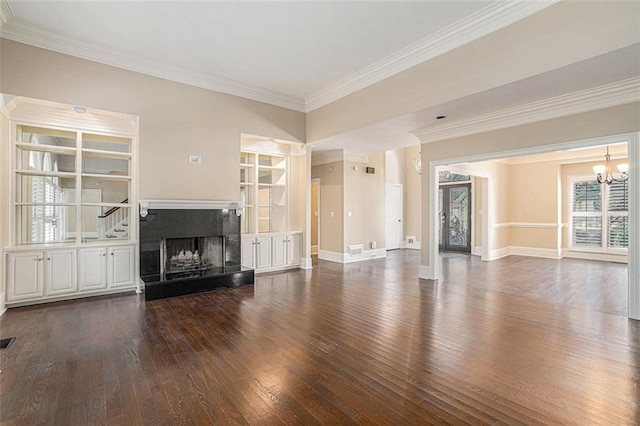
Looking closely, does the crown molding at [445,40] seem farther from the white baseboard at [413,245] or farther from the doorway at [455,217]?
the white baseboard at [413,245]

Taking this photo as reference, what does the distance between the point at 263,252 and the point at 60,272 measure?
3.29 metres

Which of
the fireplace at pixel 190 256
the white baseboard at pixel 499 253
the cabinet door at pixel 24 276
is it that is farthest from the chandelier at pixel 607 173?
the cabinet door at pixel 24 276

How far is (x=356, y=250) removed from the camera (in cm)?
818

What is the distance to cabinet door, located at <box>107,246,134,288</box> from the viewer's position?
4.84 metres

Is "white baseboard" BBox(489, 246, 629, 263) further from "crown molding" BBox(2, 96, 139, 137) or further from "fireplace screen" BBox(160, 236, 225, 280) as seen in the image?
"crown molding" BBox(2, 96, 139, 137)

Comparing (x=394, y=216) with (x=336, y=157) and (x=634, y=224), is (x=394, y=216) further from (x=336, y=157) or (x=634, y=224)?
(x=634, y=224)

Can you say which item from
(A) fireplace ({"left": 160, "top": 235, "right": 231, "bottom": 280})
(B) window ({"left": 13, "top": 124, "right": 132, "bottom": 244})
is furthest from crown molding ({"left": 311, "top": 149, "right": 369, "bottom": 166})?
(B) window ({"left": 13, "top": 124, "right": 132, "bottom": 244})

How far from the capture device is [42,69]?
4227 mm

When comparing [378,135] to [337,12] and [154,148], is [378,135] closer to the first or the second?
[337,12]

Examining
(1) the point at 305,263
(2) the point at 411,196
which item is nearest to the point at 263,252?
(1) the point at 305,263

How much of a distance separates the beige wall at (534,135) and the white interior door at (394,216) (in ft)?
15.4

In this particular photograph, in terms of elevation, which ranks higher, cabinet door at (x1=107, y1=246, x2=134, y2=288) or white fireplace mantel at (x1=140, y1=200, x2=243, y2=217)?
white fireplace mantel at (x1=140, y1=200, x2=243, y2=217)

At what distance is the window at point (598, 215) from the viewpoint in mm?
7887

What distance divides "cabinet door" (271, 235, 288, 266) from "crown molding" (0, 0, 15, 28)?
4.98 meters
